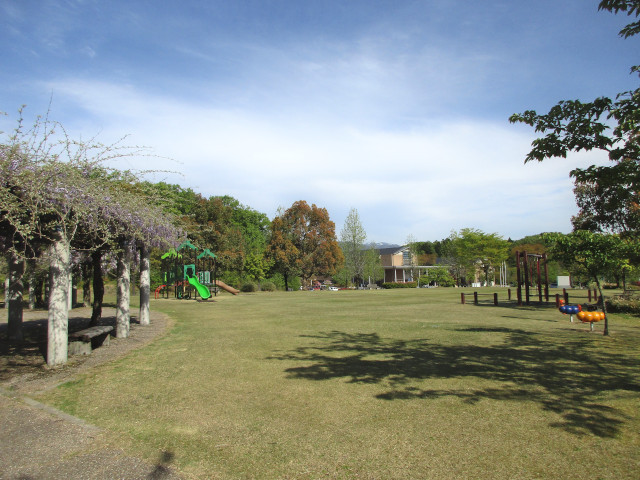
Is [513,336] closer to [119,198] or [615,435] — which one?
[615,435]

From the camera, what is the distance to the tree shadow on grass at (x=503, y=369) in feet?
17.4

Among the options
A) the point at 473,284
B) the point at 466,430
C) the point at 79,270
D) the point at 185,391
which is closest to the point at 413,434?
the point at 466,430

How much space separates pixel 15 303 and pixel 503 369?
11.3 m

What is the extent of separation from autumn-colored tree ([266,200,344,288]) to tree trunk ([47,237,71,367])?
40.4 meters

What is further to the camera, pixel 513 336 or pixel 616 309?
pixel 616 309

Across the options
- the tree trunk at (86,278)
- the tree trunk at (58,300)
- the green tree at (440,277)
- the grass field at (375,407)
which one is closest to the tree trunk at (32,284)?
the tree trunk at (86,278)

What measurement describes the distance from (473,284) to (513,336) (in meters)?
57.5

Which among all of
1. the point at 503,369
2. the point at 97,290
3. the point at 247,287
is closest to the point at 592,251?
the point at 503,369

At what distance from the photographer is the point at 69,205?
712cm

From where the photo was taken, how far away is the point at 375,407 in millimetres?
5316

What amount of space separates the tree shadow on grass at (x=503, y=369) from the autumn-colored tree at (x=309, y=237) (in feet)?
Result: 125

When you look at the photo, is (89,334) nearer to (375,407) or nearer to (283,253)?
(375,407)

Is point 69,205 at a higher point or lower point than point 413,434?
higher

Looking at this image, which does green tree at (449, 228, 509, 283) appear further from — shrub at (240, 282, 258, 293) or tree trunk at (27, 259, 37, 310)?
tree trunk at (27, 259, 37, 310)
